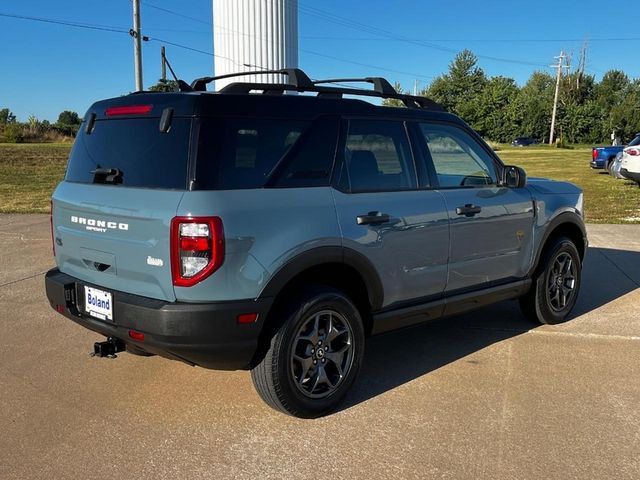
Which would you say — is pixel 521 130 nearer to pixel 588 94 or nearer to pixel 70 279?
pixel 588 94

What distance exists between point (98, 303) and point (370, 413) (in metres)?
1.72

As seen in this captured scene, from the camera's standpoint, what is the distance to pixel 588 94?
82438mm

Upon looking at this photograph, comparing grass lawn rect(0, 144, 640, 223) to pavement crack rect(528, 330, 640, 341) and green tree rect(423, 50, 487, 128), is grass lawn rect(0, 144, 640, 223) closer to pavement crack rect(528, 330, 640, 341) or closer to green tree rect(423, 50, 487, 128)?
pavement crack rect(528, 330, 640, 341)

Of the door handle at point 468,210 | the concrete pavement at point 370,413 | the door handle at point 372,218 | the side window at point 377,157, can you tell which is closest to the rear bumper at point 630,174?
the concrete pavement at point 370,413

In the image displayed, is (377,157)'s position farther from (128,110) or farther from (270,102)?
(128,110)

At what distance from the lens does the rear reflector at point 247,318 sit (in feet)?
10.3

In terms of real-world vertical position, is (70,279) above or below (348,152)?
below

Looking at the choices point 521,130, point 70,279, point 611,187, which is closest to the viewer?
point 70,279

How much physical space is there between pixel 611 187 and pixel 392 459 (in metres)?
17.9

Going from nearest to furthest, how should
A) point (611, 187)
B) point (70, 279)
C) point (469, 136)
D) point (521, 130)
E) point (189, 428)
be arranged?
point (189, 428) < point (70, 279) < point (469, 136) < point (611, 187) < point (521, 130)

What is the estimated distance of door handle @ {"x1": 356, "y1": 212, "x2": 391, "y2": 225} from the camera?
362 cm

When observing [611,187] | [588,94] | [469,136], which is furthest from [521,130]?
[469,136]

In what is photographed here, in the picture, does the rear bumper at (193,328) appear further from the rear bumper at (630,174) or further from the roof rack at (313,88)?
the rear bumper at (630,174)

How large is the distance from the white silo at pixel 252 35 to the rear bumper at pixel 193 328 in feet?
26.9
